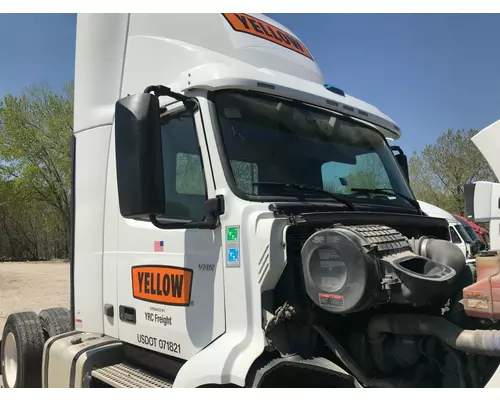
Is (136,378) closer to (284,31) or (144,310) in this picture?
(144,310)

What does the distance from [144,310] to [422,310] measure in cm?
181

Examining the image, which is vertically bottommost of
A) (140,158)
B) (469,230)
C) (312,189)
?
(469,230)

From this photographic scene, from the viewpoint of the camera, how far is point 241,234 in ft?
8.54

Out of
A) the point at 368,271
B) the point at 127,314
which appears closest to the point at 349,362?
the point at 368,271

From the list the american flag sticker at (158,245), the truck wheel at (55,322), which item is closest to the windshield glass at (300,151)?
the american flag sticker at (158,245)

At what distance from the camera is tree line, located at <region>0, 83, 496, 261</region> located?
829 inches

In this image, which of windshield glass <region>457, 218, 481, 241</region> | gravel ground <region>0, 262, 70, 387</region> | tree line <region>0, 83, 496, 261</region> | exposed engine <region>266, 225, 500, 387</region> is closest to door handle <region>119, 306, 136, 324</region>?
exposed engine <region>266, 225, 500, 387</region>

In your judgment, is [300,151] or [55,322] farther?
[55,322]

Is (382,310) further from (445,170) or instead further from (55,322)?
(445,170)

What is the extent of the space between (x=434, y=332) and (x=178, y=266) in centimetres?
153

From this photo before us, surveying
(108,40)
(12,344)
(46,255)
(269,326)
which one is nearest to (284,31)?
(108,40)

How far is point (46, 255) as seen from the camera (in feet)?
87.6

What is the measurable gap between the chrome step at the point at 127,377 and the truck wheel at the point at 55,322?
1147 mm

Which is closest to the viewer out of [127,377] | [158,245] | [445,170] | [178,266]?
[178,266]
